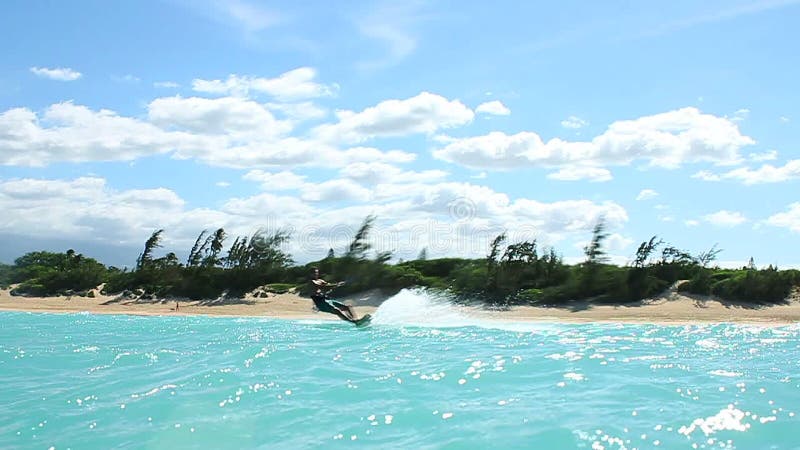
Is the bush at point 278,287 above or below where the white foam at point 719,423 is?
above

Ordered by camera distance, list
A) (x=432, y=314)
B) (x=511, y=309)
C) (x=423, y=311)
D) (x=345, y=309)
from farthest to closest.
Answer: (x=511, y=309), (x=423, y=311), (x=432, y=314), (x=345, y=309)

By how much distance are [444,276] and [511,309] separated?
26.1 ft

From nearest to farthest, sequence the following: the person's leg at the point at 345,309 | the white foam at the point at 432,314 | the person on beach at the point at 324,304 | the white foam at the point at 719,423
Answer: the white foam at the point at 719,423, the person on beach at the point at 324,304, the person's leg at the point at 345,309, the white foam at the point at 432,314

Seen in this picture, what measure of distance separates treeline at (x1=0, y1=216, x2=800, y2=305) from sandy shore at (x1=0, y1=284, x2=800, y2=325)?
2.82 ft

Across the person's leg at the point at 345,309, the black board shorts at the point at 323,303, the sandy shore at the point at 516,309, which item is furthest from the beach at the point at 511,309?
the black board shorts at the point at 323,303

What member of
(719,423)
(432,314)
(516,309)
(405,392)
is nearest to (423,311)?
(432,314)

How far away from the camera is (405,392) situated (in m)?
9.85

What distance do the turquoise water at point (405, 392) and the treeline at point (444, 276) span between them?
35.9ft

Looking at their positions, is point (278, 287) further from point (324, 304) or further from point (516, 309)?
point (324, 304)

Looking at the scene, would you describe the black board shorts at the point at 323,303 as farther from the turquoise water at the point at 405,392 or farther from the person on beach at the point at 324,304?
the turquoise water at the point at 405,392

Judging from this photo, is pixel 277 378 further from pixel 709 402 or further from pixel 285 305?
pixel 285 305

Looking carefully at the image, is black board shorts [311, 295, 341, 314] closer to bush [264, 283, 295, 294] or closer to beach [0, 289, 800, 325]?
beach [0, 289, 800, 325]

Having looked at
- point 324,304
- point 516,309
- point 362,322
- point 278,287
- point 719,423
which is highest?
point 278,287

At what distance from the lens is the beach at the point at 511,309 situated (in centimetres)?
2423
